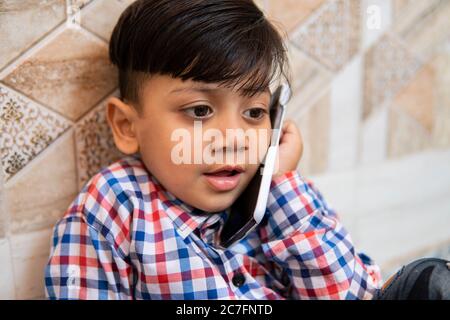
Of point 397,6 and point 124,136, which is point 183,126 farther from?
point 397,6

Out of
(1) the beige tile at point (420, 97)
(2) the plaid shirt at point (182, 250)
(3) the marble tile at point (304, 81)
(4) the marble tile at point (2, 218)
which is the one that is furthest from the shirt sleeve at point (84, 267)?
(1) the beige tile at point (420, 97)

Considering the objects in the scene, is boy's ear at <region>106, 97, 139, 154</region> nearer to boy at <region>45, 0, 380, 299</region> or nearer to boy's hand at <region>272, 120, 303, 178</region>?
boy at <region>45, 0, 380, 299</region>

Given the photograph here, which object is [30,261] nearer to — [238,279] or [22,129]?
[22,129]

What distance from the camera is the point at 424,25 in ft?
3.74

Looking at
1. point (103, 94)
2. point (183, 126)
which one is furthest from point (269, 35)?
point (103, 94)

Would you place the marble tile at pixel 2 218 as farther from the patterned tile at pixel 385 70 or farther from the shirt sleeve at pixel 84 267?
the patterned tile at pixel 385 70

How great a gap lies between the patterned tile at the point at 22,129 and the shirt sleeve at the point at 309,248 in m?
0.36

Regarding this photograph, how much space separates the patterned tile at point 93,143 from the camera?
2.74 feet

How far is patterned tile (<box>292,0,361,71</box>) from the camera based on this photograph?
3.29ft

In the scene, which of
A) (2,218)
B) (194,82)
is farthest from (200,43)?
(2,218)

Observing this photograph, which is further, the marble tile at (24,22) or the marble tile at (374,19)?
the marble tile at (374,19)

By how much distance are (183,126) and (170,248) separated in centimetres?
18

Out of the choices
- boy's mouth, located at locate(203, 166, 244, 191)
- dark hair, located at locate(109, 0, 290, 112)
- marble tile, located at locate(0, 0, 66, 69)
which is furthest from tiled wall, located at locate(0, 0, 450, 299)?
boy's mouth, located at locate(203, 166, 244, 191)

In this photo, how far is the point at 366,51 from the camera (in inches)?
42.7
